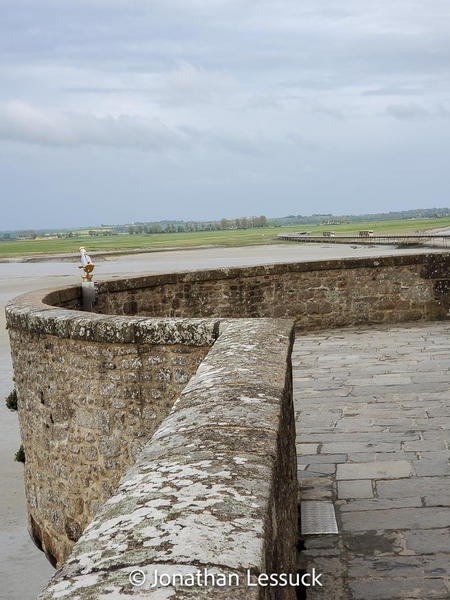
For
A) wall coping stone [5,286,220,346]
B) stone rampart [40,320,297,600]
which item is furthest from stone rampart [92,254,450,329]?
stone rampart [40,320,297,600]

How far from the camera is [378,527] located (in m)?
4.00

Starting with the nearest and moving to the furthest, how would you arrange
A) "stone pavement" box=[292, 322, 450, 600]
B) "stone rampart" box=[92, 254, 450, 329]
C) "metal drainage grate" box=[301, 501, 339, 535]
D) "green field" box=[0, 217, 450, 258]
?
"stone pavement" box=[292, 322, 450, 600], "metal drainage grate" box=[301, 501, 339, 535], "stone rampart" box=[92, 254, 450, 329], "green field" box=[0, 217, 450, 258]

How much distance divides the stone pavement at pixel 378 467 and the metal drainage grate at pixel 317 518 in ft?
0.18

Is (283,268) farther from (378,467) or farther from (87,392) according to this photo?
(378,467)

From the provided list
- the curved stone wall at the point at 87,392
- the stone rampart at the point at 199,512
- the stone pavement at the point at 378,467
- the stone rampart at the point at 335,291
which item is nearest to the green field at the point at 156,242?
the stone rampart at the point at 335,291

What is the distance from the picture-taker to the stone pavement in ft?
11.5

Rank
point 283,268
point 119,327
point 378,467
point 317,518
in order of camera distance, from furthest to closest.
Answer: point 283,268, point 119,327, point 378,467, point 317,518

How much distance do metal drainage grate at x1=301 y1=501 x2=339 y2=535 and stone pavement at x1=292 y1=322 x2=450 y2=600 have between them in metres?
0.05

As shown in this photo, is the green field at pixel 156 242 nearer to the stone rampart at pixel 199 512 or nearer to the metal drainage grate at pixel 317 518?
the metal drainage grate at pixel 317 518

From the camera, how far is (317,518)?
4180 mm

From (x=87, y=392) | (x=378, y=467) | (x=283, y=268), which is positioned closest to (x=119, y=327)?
(x=87, y=392)

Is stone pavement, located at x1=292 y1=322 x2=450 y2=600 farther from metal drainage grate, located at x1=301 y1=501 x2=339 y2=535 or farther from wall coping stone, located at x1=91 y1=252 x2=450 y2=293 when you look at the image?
wall coping stone, located at x1=91 y1=252 x2=450 y2=293

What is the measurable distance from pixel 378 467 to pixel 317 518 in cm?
85

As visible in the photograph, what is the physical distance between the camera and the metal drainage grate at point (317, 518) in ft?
13.2
